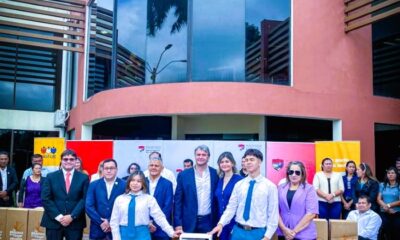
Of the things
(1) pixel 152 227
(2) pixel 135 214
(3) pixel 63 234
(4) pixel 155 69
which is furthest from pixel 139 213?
(4) pixel 155 69

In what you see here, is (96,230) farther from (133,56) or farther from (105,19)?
(105,19)

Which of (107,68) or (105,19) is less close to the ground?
(105,19)

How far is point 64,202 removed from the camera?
5688 mm

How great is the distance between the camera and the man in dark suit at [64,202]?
5625 mm

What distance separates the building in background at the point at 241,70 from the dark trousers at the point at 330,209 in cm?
293

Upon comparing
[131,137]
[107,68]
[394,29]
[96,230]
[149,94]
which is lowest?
[96,230]

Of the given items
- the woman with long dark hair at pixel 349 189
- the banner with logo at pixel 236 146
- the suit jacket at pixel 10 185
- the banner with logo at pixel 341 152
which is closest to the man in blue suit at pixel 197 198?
the woman with long dark hair at pixel 349 189

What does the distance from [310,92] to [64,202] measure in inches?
294

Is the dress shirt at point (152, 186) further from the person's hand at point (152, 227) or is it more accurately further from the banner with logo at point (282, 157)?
the banner with logo at point (282, 157)

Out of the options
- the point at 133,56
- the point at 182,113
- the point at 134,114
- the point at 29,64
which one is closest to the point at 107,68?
the point at 133,56

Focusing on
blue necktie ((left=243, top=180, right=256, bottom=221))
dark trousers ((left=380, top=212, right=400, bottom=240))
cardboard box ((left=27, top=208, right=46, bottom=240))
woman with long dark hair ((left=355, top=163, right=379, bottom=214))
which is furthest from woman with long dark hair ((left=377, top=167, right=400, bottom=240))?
cardboard box ((left=27, top=208, right=46, bottom=240))

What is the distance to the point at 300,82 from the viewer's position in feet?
36.9

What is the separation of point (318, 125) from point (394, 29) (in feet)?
11.9

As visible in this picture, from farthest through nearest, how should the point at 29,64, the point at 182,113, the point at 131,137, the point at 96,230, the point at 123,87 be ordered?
the point at 29,64 → the point at 131,137 → the point at 123,87 → the point at 182,113 → the point at 96,230
